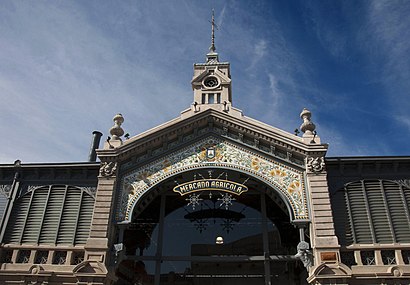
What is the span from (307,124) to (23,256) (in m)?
17.0

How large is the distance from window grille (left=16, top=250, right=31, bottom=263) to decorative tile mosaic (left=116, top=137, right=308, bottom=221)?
5.06 meters

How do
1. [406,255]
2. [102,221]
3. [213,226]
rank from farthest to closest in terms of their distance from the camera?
1. [213,226]
2. [102,221]
3. [406,255]

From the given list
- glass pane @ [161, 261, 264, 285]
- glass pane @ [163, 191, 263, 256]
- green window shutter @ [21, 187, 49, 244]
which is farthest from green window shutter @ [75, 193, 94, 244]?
glass pane @ [161, 261, 264, 285]

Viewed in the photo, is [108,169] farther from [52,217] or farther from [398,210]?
[398,210]

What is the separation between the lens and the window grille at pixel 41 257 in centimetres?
1962

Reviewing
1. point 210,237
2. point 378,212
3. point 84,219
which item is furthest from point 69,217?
point 378,212

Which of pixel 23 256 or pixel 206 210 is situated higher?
pixel 206 210

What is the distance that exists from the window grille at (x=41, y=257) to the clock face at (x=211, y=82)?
46.1 ft

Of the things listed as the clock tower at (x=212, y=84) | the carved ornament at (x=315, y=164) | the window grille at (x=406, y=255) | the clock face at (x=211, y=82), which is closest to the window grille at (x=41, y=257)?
the clock tower at (x=212, y=84)

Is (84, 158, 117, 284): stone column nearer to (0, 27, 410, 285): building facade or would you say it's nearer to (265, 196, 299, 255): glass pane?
(0, 27, 410, 285): building facade

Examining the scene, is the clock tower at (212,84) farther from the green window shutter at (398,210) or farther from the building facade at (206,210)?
the green window shutter at (398,210)

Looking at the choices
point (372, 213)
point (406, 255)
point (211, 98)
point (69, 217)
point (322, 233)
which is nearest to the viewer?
point (406, 255)

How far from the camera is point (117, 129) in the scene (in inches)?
877

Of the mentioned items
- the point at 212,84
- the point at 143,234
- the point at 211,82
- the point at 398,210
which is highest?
the point at 211,82
